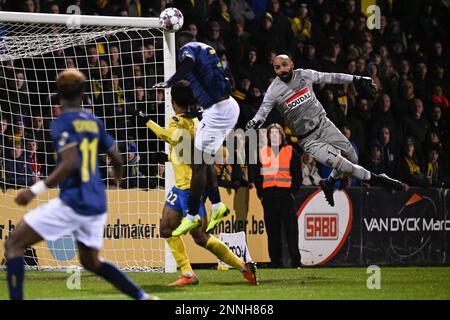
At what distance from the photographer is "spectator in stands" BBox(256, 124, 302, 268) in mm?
13977

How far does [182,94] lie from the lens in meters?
10.8

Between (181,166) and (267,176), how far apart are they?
3302 millimetres

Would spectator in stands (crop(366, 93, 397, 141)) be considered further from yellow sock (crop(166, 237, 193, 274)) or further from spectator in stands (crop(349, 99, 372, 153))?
yellow sock (crop(166, 237, 193, 274))

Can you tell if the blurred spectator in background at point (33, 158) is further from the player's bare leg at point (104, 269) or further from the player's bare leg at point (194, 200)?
the player's bare leg at point (104, 269)

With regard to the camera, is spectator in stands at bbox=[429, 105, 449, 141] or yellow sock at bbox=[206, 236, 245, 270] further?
spectator in stands at bbox=[429, 105, 449, 141]

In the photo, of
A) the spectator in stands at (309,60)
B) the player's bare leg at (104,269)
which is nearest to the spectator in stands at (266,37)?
the spectator in stands at (309,60)

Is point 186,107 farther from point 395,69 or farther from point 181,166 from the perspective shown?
point 395,69

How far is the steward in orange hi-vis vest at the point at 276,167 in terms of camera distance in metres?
14.0

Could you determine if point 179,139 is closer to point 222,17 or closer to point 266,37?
point 222,17

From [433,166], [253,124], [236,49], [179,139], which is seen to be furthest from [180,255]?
[433,166]

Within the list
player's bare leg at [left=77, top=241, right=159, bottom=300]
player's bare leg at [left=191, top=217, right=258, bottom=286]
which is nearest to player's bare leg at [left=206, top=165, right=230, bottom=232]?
player's bare leg at [left=191, top=217, right=258, bottom=286]

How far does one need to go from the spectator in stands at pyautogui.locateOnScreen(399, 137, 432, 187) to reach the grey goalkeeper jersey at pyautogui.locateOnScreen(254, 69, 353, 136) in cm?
430

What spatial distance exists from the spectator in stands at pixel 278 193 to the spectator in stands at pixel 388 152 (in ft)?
8.16

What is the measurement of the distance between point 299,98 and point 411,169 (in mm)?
4896
